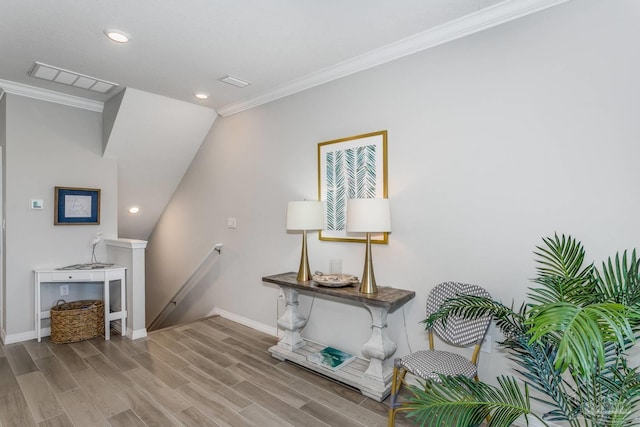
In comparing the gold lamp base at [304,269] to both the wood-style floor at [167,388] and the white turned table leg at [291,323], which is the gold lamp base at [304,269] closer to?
the white turned table leg at [291,323]

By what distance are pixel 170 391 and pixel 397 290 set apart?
1831 millimetres

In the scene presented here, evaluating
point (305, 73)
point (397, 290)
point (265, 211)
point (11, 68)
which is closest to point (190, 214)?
point (265, 211)

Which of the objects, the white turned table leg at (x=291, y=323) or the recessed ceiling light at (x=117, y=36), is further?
the white turned table leg at (x=291, y=323)

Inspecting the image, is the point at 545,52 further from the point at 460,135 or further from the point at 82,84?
the point at 82,84

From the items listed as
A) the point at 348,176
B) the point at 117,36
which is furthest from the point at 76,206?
the point at 348,176

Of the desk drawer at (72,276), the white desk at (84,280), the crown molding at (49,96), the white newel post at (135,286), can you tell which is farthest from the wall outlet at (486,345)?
the crown molding at (49,96)

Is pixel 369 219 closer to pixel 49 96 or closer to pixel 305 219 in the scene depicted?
pixel 305 219

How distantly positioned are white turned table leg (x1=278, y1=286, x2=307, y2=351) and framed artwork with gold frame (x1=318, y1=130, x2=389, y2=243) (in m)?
0.58

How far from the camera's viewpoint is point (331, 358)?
2.77 meters

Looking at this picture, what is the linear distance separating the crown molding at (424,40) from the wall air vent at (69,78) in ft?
5.32

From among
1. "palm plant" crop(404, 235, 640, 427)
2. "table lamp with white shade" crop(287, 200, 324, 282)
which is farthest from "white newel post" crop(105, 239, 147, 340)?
"palm plant" crop(404, 235, 640, 427)

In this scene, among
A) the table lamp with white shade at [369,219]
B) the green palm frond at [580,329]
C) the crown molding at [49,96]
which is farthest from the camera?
the crown molding at [49,96]

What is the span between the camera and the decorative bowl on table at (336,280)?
8.61ft

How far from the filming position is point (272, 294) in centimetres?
361
